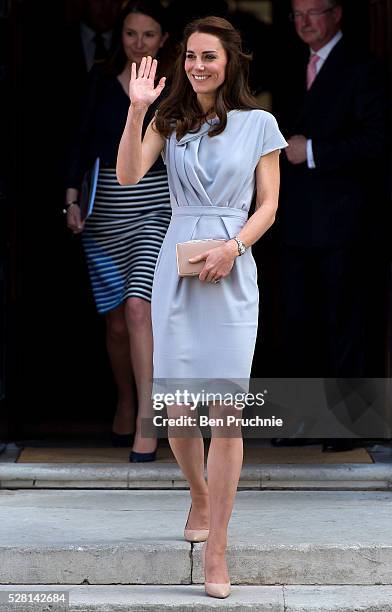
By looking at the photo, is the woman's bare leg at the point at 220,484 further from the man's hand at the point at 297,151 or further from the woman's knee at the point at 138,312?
the man's hand at the point at 297,151

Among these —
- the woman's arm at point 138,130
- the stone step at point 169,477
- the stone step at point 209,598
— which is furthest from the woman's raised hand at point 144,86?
the stone step at point 169,477

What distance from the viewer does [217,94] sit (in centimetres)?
485

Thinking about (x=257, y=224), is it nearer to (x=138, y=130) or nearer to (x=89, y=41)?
(x=138, y=130)

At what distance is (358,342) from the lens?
6.63 m

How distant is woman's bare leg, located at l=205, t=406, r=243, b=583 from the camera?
471cm

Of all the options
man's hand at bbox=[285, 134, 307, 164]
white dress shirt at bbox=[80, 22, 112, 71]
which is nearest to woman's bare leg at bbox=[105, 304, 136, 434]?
man's hand at bbox=[285, 134, 307, 164]

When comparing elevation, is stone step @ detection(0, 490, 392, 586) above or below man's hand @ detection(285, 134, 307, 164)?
below

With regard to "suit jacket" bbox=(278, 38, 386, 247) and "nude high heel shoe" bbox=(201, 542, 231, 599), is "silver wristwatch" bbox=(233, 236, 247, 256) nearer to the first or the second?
"nude high heel shoe" bbox=(201, 542, 231, 599)

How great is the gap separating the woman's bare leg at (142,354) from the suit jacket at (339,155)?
0.80 metres

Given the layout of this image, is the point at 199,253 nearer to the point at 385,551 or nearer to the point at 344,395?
the point at 385,551

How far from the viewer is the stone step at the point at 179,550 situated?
16.4 ft

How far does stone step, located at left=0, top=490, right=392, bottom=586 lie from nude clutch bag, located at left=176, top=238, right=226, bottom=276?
39.1 inches

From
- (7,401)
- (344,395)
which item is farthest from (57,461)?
(344,395)

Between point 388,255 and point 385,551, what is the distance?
1932mm
